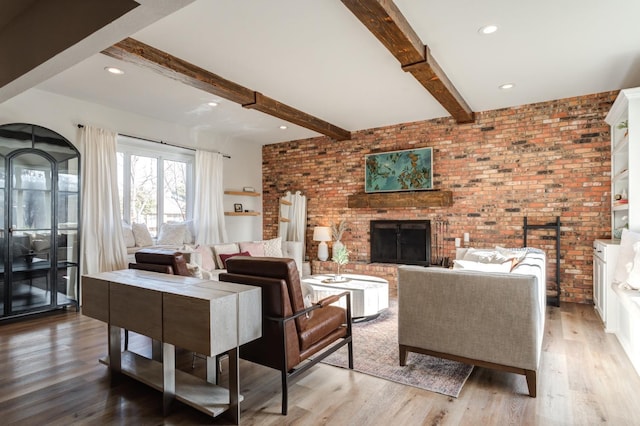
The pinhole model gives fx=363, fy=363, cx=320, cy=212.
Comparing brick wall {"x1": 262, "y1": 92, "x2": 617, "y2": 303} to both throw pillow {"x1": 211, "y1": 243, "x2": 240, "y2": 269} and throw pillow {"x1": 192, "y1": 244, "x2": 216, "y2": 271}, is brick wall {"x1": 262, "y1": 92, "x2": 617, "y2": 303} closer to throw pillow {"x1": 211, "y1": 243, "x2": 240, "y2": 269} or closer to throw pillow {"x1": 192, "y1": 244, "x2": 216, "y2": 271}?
throw pillow {"x1": 211, "y1": 243, "x2": 240, "y2": 269}

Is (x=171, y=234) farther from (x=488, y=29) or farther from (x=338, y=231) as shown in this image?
(x=488, y=29)

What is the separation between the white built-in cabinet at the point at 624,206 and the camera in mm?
2961

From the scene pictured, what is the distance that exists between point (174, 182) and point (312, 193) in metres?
2.49

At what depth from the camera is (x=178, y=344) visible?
195 centimetres

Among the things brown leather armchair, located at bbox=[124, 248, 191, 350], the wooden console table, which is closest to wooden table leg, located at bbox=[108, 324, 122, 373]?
the wooden console table

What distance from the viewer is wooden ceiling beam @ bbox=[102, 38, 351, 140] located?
124 inches

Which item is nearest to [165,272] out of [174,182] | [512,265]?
[512,265]

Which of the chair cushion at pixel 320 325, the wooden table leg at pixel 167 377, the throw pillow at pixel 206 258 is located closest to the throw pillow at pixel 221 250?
the throw pillow at pixel 206 258

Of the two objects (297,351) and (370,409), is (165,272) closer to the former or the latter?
(297,351)

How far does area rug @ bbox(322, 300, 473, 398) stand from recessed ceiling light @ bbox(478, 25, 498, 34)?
108 inches

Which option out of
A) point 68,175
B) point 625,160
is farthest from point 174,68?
point 625,160

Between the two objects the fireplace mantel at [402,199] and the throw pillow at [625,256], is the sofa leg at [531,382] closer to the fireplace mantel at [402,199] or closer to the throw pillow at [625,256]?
the throw pillow at [625,256]

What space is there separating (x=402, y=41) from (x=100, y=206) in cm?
423

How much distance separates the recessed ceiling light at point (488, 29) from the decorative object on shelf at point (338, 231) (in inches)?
160
